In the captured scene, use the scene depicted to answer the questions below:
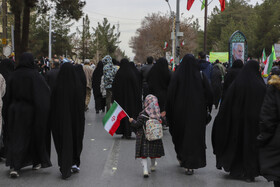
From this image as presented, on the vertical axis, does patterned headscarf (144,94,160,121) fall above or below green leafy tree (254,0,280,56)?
below

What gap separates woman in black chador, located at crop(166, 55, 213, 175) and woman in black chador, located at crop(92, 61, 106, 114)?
8666mm

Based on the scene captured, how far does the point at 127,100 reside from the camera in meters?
11.1

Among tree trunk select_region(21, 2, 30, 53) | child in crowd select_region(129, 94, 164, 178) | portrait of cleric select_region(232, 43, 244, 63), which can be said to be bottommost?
child in crowd select_region(129, 94, 164, 178)

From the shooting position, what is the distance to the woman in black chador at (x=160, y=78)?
34.5 ft

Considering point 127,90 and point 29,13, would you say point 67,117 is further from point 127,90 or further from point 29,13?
point 29,13

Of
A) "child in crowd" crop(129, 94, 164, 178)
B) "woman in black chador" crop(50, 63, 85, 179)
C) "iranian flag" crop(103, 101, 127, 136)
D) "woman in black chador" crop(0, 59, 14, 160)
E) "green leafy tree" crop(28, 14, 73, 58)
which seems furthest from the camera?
"green leafy tree" crop(28, 14, 73, 58)

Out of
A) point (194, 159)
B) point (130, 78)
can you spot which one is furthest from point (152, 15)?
point (194, 159)

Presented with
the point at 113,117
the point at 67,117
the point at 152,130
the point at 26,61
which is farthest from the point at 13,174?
the point at 152,130

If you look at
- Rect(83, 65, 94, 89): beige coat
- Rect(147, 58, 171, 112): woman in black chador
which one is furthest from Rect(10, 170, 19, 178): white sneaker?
Rect(83, 65, 94, 89): beige coat

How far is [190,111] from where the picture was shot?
7098mm

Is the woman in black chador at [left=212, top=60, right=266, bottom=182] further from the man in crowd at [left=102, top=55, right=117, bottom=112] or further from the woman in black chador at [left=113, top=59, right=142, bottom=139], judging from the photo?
the man in crowd at [left=102, top=55, right=117, bottom=112]

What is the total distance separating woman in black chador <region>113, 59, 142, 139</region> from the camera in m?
11.1

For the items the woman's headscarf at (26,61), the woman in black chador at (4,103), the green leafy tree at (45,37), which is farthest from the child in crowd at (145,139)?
the green leafy tree at (45,37)

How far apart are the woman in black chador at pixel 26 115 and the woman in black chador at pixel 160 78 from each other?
3926 mm
